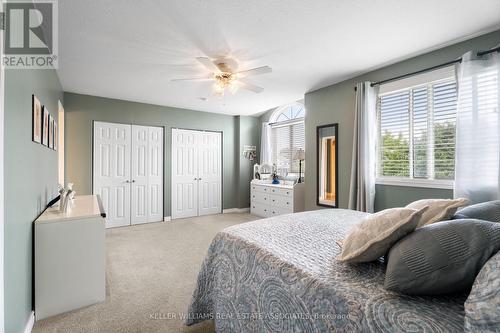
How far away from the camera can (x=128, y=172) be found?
4699 millimetres

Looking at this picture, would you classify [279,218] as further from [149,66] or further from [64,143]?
[64,143]

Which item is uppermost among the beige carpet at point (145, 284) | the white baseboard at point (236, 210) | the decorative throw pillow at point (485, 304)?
the decorative throw pillow at point (485, 304)

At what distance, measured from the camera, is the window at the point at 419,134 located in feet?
8.65

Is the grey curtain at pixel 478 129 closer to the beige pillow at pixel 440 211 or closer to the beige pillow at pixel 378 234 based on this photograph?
the beige pillow at pixel 440 211

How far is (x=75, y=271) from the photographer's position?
2.05 m

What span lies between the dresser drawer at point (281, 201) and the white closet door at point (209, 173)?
145 centimetres

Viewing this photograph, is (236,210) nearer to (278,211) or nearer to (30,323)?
(278,211)

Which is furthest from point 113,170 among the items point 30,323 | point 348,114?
point 348,114

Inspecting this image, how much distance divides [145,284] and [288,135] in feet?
13.4

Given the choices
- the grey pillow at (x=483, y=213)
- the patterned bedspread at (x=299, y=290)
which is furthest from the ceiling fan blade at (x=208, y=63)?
the grey pillow at (x=483, y=213)

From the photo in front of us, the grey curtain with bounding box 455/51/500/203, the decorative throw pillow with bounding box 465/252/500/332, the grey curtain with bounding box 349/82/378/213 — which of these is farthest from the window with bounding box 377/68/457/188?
the decorative throw pillow with bounding box 465/252/500/332

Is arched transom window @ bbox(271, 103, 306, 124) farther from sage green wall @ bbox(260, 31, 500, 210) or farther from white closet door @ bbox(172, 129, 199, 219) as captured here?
white closet door @ bbox(172, 129, 199, 219)

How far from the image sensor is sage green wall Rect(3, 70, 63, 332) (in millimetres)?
1329

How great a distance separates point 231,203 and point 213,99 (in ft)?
8.71
